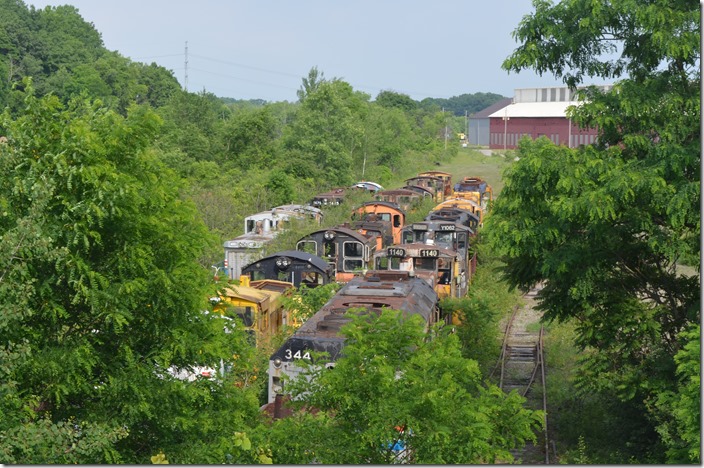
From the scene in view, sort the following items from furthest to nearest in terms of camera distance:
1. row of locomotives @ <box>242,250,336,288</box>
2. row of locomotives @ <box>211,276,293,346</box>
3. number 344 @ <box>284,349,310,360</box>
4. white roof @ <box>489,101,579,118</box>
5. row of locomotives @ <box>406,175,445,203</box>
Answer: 1. white roof @ <box>489,101,579,118</box>
2. row of locomotives @ <box>406,175,445,203</box>
3. row of locomotives @ <box>242,250,336,288</box>
4. row of locomotives @ <box>211,276,293,346</box>
5. number 344 @ <box>284,349,310,360</box>

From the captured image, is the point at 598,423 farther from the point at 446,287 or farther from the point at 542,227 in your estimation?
the point at 446,287

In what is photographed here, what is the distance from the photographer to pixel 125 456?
31.9 ft

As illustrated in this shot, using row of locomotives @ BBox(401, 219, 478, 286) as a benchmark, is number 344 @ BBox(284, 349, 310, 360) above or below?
below

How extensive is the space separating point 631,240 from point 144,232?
27.6 ft

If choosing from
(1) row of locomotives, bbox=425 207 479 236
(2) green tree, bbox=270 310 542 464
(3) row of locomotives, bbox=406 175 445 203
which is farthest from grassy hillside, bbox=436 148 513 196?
(2) green tree, bbox=270 310 542 464

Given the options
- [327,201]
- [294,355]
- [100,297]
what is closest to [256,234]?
[327,201]

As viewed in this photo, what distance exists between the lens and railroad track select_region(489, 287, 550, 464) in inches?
654

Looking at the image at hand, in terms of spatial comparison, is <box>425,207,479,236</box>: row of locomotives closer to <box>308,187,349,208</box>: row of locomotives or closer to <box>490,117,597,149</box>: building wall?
<box>308,187,349,208</box>: row of locomotives

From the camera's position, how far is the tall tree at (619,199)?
44.2 ft

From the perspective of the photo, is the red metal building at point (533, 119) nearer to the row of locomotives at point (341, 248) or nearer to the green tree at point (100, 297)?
the row of locomotives at point (341, 248)

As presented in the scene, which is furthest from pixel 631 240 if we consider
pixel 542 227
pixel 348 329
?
pixel 348 329

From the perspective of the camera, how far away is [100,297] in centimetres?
928

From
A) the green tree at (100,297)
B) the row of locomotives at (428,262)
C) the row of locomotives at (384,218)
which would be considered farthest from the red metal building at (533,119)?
the green tree at (100,297)

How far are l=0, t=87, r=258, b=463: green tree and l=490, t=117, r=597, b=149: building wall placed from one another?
29.9 m
